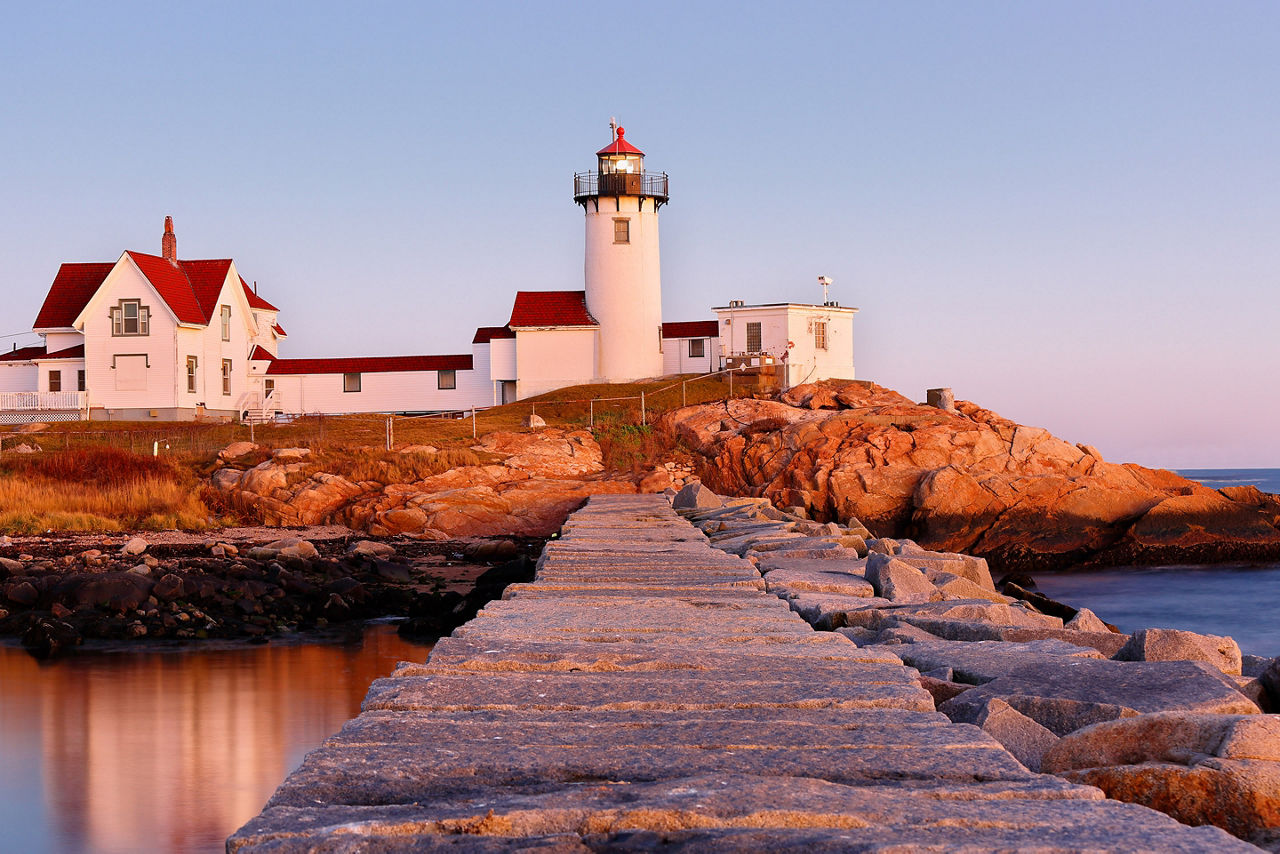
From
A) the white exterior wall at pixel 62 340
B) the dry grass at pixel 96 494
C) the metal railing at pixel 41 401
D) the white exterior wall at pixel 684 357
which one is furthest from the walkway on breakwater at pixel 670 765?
the white exterior wall at pixel 62 340

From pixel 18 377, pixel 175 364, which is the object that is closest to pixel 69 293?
pixel 18 377

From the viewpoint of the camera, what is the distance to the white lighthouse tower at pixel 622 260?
139 feet

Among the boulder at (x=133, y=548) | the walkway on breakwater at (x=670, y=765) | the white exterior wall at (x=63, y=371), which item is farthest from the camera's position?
the white exterior wall at (x=63, y=371)

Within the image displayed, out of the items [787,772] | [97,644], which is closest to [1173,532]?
[97,644]

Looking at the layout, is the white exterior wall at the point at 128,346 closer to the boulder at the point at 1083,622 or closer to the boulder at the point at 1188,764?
the boulder at the point at 1083,622

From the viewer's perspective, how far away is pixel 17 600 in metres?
14.4

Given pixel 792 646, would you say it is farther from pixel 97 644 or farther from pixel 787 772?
pixel 97 644

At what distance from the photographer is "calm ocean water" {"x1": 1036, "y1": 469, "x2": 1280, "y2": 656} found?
64.7 ft

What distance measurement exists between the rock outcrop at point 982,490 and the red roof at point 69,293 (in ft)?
76.0

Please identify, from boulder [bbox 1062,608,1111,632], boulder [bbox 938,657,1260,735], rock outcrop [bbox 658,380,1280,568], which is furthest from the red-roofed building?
boulder [bbox 938,657,1260,735]

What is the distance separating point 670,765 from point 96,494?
23773mm

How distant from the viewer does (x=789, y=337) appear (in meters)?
42.1

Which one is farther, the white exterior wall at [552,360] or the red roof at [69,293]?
the white exterior wall at [552,360]

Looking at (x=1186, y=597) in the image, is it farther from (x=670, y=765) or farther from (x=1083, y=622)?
(x=670, y=765)
